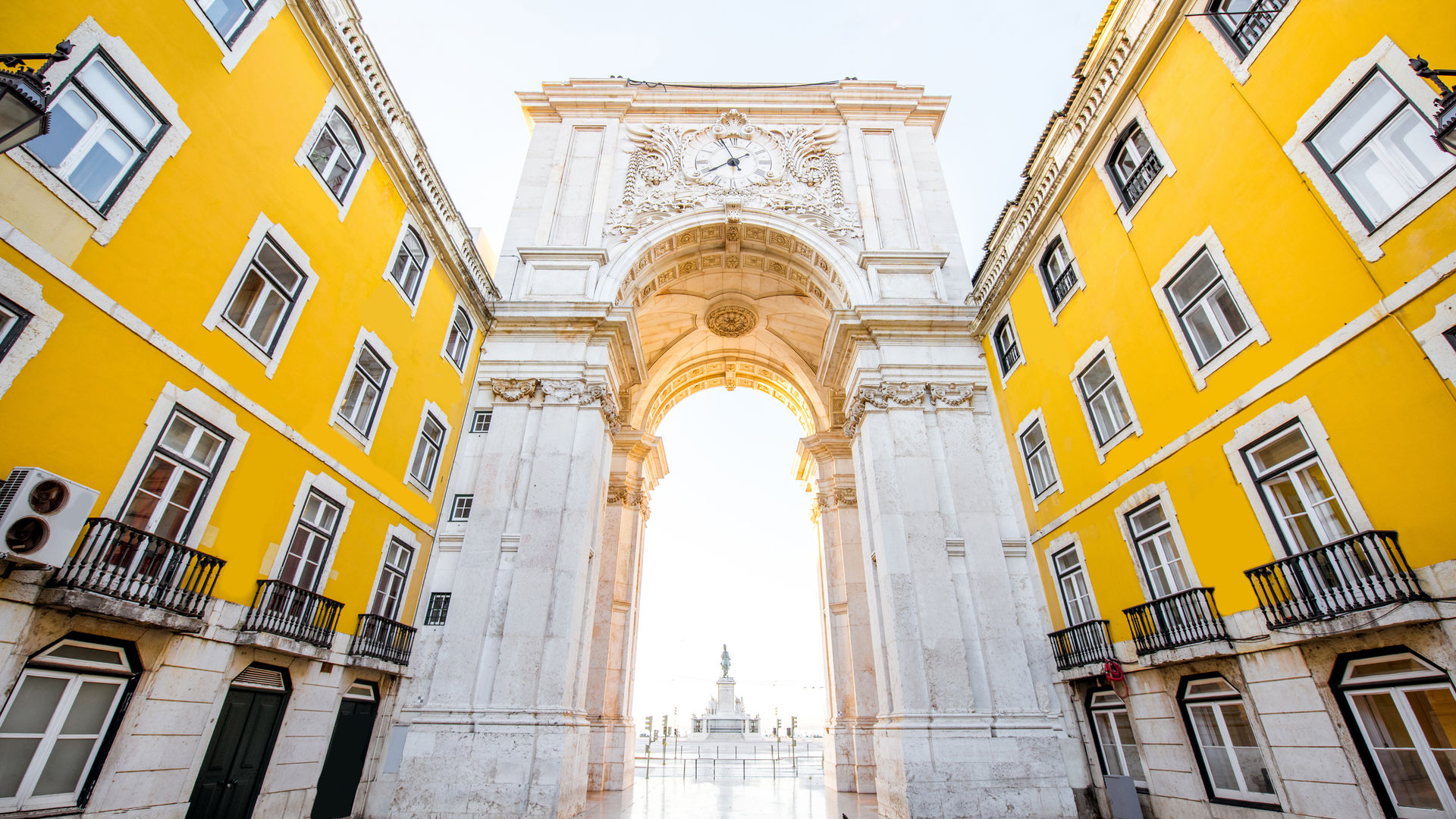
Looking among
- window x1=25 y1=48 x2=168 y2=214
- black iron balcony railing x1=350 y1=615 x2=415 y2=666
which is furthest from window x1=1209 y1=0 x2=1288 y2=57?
black iron balcony railing x1=350 y1=615 x2=415 y2=666

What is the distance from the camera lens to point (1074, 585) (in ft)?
45.2

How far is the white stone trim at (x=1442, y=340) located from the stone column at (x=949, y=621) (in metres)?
9.51

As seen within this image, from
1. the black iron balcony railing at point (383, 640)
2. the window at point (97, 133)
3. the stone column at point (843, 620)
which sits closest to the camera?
the window at point (97, 133)

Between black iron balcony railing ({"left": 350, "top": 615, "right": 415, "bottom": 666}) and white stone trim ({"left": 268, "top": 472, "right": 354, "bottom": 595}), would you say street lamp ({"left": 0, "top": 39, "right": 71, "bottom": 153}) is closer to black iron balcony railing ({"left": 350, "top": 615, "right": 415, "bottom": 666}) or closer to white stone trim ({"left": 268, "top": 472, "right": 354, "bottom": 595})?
white stone trim ({"left": 268, "top": 472, "right": 354, "bottom": 595})

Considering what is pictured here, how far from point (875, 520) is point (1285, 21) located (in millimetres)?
12260

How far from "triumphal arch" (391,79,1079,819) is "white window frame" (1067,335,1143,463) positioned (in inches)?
149

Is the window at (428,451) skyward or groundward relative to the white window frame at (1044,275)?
groundward

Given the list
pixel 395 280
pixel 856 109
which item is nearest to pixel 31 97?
pixel 395 280

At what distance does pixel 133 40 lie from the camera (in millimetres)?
7730

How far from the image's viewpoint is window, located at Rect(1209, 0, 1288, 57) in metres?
9.11

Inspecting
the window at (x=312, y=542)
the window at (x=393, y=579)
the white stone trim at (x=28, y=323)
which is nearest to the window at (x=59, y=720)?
the window at (x=312, y=542)

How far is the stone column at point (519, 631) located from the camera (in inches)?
508

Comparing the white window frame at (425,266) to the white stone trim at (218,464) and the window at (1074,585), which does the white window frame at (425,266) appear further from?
the window at (1074,585)

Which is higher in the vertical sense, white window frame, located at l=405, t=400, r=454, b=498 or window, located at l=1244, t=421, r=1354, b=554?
white window frame, located at l=405, t=400, r=454, b=498
